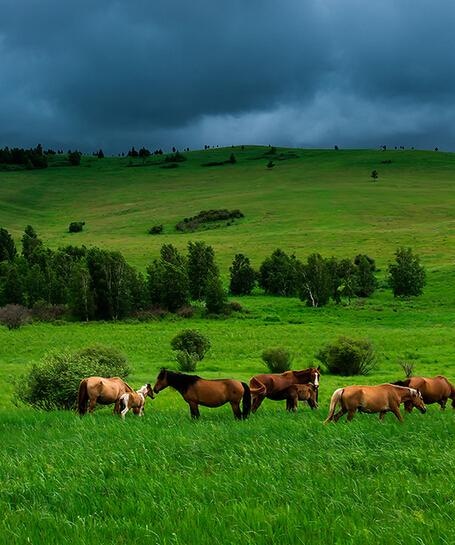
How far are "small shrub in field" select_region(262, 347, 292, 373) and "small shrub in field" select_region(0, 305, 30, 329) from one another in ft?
115

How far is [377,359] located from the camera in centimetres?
4259

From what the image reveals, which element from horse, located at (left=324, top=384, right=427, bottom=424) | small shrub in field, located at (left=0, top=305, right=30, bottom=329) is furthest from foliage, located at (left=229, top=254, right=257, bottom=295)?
horse, located at (left=324, top=384, right=427, bottom=424)

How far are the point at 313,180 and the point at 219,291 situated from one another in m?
129

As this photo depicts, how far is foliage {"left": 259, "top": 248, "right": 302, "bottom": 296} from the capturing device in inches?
3302

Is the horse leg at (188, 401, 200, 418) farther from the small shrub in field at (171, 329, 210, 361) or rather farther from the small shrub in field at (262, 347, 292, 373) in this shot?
the small shrub in field at (171, 329, 210, 361)

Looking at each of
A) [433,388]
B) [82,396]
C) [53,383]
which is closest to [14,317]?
[53,383]

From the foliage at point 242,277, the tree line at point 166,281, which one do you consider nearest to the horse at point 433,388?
the tree line at point 166,281

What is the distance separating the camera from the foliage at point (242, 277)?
85.1 m

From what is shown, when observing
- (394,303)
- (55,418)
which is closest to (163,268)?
(394,303)

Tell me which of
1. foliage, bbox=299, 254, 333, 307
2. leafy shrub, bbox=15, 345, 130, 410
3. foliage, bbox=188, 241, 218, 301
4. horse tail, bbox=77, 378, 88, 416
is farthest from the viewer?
foliage, bbox=188, 241, 218, 301

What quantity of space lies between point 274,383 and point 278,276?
66.1 meters

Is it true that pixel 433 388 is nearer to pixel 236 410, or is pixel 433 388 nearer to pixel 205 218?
pixel 236 410

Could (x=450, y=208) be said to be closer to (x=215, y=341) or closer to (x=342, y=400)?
(x=215, y=341)

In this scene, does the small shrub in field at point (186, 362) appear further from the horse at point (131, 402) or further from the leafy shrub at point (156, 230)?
the leafy shrub at point (156, 230)
